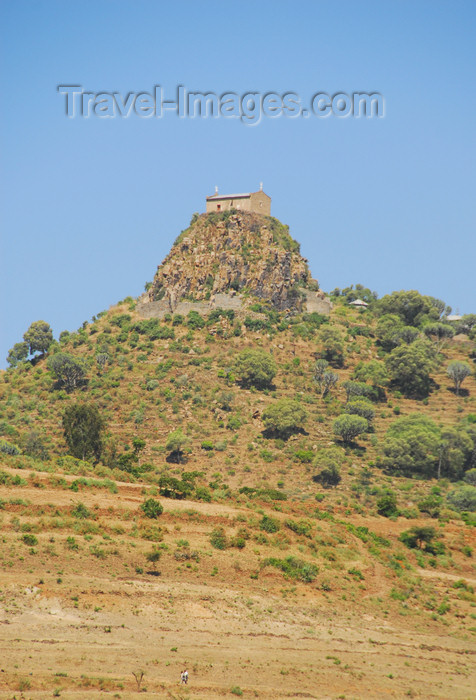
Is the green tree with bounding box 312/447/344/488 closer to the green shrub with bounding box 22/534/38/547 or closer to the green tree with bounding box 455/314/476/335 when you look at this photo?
the green shrub with bounding box 22/534/38/547

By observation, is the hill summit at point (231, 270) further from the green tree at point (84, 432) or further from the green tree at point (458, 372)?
the green tree at point (84, 432)

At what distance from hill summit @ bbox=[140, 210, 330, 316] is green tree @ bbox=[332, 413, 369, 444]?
29.5 meters

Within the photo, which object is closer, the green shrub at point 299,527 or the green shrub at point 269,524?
the green shrub at point 269,524

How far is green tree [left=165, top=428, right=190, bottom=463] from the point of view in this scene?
7512 centimetres

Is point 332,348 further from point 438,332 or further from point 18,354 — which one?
point 18,354

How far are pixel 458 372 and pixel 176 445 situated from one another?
39.2 metres

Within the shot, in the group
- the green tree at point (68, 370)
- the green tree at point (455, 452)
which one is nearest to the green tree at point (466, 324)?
the green tree at point (455, 452)

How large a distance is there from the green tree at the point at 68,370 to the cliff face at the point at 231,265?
19.5 m

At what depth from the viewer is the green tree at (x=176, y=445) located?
75125 millimetres

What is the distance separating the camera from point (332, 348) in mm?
99562

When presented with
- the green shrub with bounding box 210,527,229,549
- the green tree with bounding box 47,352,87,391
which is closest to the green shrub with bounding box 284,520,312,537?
the green shrub with bounding box 210,527,229,549

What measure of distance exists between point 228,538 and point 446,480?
36.4m

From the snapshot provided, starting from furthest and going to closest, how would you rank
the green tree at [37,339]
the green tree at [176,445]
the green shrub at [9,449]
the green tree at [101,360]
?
the green tree at [37,339] < the green tree at [101,360] < the green tree at [176,445] < the green shrub at [9,449]

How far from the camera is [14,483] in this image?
46906mm
